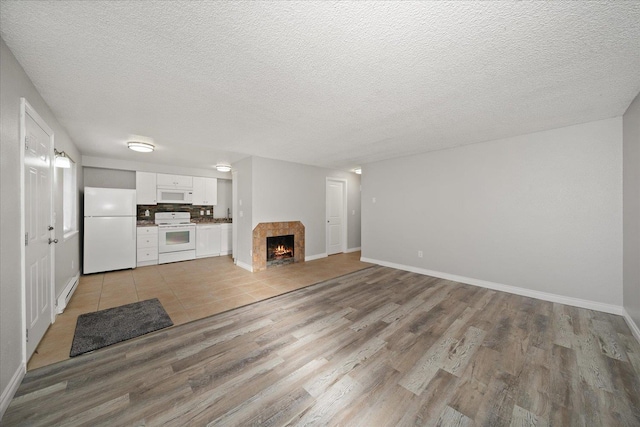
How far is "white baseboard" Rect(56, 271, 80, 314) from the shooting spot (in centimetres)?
288

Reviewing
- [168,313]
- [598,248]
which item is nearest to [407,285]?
[598,248]

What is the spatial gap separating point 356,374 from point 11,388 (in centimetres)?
243

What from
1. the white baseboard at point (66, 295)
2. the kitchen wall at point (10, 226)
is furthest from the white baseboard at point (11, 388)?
the white baseboard at point (66, 295)

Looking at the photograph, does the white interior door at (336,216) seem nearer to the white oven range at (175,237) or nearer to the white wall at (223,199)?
the white wall at (223,199)

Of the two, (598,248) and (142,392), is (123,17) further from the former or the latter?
(598,248)

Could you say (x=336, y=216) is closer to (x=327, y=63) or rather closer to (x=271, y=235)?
(x=271, y=235)

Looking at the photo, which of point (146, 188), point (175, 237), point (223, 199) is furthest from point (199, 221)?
point (146, 188)

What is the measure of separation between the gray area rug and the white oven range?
2589 millimetres

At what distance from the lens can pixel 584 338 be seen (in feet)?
7.73

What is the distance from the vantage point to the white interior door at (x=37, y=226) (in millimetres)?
1956

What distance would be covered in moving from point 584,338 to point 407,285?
77.9 inches

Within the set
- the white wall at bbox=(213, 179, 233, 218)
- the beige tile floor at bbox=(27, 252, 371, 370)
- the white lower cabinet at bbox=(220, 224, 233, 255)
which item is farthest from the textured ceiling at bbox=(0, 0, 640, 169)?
the white wall at bbox=(213, 179, 233, 218)

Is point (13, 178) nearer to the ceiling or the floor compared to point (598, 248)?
nearer to the ceiling

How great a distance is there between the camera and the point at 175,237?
565 centimetres
